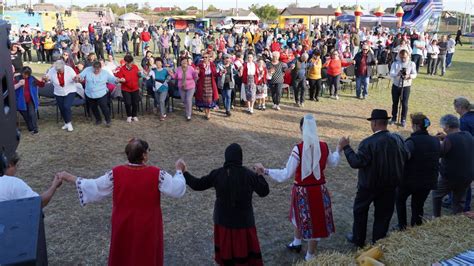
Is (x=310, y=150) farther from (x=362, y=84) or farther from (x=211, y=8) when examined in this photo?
(x=211, y=8)

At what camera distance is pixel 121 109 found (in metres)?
11.8

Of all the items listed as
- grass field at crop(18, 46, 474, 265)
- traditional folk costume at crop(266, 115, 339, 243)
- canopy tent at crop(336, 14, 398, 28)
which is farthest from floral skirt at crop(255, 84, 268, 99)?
canopy tent at crop(336, 14, 398, 28)

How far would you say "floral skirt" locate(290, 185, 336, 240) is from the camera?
4438mm

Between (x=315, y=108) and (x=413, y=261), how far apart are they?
9.36 m

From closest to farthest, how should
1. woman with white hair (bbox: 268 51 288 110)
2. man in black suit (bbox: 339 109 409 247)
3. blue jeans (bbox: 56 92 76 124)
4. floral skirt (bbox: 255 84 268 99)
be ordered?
man in black suit (bbox: 339 109 409 247) < blue jeans (bbox: 56 92 76 124) < woman with white hair (bbox: 268 51 288 110) < floral skirt (bbox: 255 84 268 99)

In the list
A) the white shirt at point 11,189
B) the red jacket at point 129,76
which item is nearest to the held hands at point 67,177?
the white shirt at point 11,189

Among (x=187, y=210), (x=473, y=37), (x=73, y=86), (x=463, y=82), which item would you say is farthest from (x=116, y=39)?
(x=473, y=37)

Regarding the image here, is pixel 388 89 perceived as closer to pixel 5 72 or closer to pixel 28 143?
pixel 28 143

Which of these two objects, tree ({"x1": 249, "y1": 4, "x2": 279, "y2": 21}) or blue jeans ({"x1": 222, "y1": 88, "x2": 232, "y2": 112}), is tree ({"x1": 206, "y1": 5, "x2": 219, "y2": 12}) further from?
blue jeans ({"x1": 222, "y1": 88, "x2": 232, "y2": 112})

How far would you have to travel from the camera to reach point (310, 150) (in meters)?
4.28

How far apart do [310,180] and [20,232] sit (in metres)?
2.77

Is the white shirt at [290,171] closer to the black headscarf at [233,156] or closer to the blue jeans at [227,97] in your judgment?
the black headscarf at [233,156]

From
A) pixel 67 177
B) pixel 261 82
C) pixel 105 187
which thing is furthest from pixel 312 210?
pixel 261 82

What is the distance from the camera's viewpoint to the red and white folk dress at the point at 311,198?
438cm
